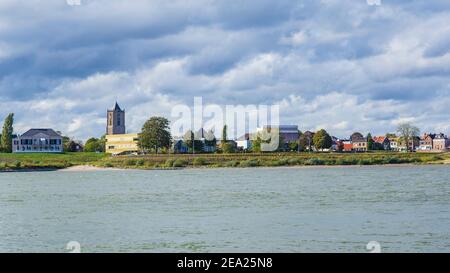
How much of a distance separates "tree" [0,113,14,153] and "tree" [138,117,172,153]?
3935 cm

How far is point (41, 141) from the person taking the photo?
191 m

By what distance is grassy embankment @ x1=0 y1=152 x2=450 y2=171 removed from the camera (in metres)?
143

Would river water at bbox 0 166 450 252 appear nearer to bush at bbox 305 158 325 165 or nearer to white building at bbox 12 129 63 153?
bush at bbox 305 158 325 165

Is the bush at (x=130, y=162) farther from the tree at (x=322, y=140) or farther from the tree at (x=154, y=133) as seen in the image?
the tree at (x=322, y=140)

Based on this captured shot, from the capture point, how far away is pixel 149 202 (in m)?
55.1

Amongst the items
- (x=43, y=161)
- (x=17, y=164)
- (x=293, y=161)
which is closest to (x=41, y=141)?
(x=43, y=161)

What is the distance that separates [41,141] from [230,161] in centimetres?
6958

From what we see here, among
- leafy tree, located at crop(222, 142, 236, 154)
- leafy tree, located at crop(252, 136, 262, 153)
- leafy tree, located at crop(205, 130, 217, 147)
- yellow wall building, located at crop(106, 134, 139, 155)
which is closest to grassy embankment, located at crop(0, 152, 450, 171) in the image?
leafy tree, located at crop(222, 142, 236, 154)

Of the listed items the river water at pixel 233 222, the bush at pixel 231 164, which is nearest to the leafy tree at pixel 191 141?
the bush at pixel 231 164

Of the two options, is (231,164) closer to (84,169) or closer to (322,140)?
(84,169)
